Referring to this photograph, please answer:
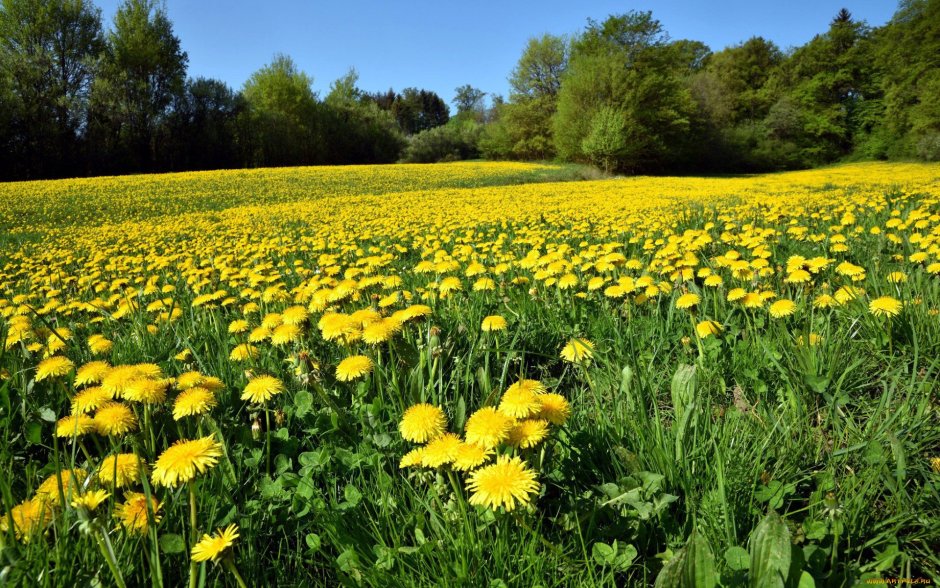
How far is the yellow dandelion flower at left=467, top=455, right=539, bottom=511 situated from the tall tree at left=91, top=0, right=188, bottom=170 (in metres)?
40.2

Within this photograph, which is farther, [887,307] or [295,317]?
[295,317]

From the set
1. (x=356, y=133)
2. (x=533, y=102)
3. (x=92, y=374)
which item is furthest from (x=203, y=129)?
(x=92, y=374)

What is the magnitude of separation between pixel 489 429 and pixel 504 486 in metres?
0.13

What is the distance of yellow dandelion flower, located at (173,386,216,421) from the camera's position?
4.17ft

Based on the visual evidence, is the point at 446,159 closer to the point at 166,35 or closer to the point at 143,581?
the point at 166,35

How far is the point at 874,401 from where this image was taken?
1.65 meters

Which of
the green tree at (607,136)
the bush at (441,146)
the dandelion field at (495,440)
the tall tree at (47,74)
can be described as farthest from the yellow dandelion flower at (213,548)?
the bush at (441,146)

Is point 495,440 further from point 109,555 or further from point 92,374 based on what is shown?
point 92,374

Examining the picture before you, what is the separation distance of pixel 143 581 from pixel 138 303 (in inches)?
111

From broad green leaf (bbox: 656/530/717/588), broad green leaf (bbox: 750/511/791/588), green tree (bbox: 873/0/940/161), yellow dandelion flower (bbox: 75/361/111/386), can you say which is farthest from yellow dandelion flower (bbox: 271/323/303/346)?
green tree (bbox: 873/0/940/161)

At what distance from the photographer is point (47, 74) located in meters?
30.5

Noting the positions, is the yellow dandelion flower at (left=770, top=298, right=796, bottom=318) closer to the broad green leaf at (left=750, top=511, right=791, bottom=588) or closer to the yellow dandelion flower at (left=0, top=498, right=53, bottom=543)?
the broad green leaf at (left=750, top=511, right=791, bottom=588)

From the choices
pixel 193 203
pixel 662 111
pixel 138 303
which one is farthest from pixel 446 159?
pixel 138 303

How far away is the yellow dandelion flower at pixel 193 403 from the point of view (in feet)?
4.17
